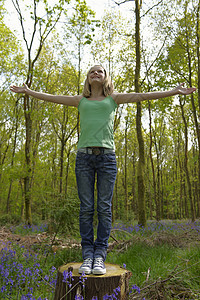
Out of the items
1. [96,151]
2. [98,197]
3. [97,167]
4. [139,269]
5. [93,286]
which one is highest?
[96,151]

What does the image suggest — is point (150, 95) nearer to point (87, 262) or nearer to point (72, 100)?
point (72, 100)

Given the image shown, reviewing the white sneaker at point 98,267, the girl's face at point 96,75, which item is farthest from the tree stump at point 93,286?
the girl's face at point 96,75

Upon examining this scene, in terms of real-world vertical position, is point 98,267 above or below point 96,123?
below

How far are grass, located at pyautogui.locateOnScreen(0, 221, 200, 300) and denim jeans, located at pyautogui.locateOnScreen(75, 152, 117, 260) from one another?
1.88 feet

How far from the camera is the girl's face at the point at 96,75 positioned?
3.18 metres

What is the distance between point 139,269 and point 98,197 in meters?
1.72

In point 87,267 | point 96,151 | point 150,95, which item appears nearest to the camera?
point 87,267

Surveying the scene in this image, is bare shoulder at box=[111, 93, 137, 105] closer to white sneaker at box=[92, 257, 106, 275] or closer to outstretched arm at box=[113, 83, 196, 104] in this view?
outstretched arm at box=[113, 83, 196, 104]

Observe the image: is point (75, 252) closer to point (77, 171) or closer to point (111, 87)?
point (77, 171)

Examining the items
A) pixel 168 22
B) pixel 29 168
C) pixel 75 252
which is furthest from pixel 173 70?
pixel 75 252

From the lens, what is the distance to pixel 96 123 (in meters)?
3.03

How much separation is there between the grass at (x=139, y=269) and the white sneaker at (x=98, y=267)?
0.37 meters

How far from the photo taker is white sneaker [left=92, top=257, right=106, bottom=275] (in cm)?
257

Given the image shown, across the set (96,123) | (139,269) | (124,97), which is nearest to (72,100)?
(96,123)
